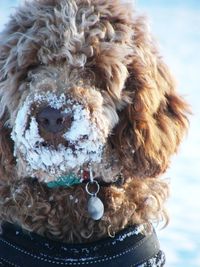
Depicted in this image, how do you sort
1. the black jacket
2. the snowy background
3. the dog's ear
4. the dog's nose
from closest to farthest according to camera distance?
the dog's nose
the black jacket
the dog's ear
the snowy background

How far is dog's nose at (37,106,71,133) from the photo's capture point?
184 inches

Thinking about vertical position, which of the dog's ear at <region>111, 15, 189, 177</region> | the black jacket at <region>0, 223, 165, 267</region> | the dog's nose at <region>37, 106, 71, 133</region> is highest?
the dog's nose at <region>37, 106, 71, 133</region>

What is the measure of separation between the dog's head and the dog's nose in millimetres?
230

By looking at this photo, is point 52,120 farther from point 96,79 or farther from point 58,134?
point 96,79

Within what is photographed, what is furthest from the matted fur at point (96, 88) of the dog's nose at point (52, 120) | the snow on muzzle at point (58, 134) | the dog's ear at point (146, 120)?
the dog's nose at point (52, 120)

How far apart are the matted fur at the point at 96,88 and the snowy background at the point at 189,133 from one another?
271 mm

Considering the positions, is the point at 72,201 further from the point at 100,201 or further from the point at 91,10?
the point at 91,10

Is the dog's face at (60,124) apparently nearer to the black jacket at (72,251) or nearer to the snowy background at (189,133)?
the black jacket at (72,251)

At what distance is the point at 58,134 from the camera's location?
4.71 meters

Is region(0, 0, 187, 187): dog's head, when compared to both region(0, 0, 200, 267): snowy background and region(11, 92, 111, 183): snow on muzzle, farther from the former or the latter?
region(0, 0, 200, 267): snowy background

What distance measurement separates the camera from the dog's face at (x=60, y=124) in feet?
15.5

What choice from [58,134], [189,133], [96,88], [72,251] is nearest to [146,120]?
[96,88]

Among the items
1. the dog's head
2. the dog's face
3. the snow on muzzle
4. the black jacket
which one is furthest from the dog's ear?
the black jacket

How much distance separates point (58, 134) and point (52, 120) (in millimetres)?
85
